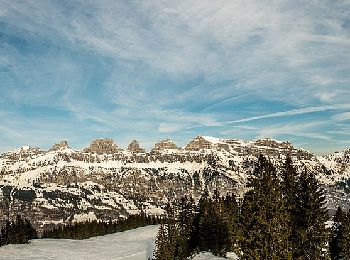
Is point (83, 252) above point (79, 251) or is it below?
below

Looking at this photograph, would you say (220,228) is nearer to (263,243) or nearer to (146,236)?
(263,243)

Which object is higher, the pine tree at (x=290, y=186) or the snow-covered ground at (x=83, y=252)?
the pine tree at (x=290, y=186)

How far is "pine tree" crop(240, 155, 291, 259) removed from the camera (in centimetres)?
3522

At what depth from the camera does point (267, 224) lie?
115 ft

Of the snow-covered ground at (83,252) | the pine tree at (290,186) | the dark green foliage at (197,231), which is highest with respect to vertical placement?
the pine tree at (290,186)

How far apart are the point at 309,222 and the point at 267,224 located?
20984mm

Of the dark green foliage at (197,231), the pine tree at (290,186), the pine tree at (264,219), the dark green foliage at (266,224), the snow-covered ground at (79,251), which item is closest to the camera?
the pine tree at (264,219)

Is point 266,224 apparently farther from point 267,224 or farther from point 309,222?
point 309,222

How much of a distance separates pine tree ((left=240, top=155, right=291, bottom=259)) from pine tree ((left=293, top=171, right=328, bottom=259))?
16613 mm

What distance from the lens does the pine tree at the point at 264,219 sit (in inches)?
1387

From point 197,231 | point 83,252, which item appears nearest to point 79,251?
point 83,252

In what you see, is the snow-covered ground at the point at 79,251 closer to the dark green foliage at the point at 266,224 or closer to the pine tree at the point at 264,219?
the dark green foliage at the point at 266,224

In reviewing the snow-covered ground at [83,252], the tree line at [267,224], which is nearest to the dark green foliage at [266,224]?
the tree line at [267,224]

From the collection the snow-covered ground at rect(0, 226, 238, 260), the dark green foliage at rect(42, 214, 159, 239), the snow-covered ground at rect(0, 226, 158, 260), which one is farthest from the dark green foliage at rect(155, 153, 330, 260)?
the dark green foliage at rect(42, 214, 159, 239)
